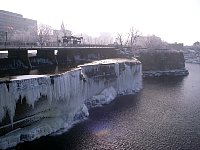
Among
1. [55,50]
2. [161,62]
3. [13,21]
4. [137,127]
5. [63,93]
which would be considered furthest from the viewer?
[13,21]

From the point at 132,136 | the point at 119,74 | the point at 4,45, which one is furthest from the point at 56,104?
the point at 119,74

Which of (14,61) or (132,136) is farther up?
(14,61)

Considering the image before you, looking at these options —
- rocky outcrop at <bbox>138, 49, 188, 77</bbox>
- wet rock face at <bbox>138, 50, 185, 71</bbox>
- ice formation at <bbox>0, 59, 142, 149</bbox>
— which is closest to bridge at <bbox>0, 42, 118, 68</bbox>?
ice formation at <bbox>0, 59, 142, 149</bbox>

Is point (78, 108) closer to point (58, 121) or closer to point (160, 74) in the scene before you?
point (58, 121)

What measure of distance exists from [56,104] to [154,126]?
14.6 m

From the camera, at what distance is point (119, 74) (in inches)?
2221

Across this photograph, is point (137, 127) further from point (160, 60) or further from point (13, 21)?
point (13, 21)

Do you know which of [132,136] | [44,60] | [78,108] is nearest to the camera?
[132,136]

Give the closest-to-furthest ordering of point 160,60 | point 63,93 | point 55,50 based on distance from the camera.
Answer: point 63,93, point 55,50, point 160,60

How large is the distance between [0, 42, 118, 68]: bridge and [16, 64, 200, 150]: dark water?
1784 cm

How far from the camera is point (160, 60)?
9131 cm

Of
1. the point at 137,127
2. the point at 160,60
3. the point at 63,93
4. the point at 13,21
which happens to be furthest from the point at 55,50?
the point at 13,21

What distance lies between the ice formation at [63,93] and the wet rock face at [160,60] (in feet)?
104

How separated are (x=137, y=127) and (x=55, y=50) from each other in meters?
30.8
